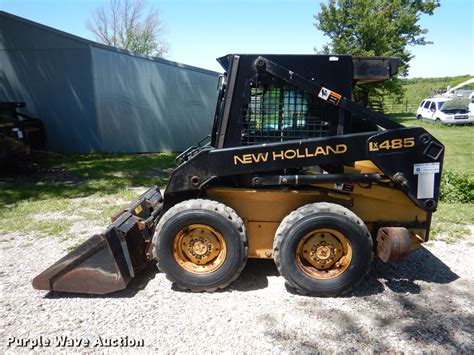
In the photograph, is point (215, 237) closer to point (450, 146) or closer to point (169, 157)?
point (169, 157)

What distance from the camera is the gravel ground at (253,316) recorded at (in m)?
3.11

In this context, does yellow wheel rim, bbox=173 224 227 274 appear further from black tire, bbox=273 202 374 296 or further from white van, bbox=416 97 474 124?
white van, bbox=416 97 474 124

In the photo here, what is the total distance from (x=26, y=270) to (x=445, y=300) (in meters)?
4.42

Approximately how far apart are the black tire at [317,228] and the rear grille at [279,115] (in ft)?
2.50

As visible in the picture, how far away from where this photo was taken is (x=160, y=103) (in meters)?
14.0

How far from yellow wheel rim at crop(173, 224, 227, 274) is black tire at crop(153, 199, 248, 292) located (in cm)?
4

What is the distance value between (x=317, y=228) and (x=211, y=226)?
101cm

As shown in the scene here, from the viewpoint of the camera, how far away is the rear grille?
12.7 ft

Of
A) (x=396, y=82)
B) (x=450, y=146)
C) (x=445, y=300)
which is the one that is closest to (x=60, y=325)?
(x=445, y=300)

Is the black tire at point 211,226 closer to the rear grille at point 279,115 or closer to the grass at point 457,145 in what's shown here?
the rear grille at point 279,115

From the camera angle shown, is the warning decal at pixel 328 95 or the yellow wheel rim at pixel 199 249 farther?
the yellow wheel rim at pixel 199 249

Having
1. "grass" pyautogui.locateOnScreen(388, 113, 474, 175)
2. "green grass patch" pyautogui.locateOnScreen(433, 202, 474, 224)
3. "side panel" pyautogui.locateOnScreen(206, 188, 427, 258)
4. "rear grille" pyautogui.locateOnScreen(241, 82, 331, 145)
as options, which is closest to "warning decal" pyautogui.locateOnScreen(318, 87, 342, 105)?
"rear grille" pyautogui.locateOnScreen(241, 82, 331, 145)

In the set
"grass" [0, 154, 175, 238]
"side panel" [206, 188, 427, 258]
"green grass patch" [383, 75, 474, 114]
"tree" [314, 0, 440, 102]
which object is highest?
"tree" [314, 0, 440, 102]

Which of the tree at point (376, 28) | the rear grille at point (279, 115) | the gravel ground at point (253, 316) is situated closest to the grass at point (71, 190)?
the gravel ground at point (253, 316)
